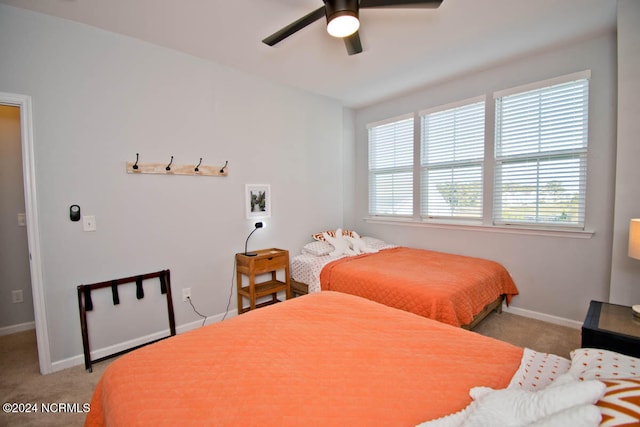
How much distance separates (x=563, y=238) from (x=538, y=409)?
2731 mm

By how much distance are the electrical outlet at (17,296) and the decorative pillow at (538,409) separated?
3950 millimetres

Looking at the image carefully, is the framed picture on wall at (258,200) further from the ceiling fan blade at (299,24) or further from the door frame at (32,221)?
the door frame at (32,221)

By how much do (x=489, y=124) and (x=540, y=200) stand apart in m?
0.98

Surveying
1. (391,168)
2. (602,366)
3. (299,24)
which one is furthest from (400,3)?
(391,168)

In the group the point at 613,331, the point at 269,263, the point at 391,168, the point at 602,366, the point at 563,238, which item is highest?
the point at 391,168

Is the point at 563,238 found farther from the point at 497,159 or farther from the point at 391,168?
the point at 391,168

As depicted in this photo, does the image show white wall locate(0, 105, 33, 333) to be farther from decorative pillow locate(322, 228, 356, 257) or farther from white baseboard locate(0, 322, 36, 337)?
decorative pillow locate(322, 228, 356, 257)

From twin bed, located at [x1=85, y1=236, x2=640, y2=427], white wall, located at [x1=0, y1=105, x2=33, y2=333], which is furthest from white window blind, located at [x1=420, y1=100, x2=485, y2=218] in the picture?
white wall, located at [x1=0, y1=105, x2=33, y2=333]

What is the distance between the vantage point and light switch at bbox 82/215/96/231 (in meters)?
2.31

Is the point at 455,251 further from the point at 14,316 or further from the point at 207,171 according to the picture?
the point at 14,316


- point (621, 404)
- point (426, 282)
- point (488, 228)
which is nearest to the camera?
point (621, 404)

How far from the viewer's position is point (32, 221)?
6.90 feet

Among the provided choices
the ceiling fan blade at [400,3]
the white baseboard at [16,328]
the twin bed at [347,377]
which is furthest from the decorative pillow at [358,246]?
the white baseboard at [16,328]

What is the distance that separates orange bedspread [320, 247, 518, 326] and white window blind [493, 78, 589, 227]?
703mm
